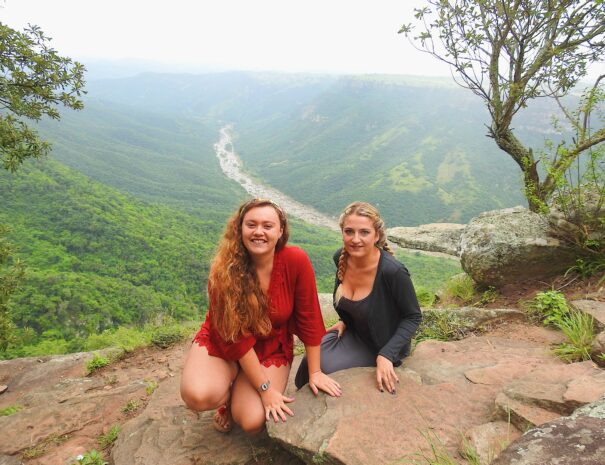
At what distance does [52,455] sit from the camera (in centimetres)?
358

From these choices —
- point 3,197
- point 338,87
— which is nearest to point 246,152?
point 338,87

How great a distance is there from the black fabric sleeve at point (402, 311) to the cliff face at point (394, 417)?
24 centimetres

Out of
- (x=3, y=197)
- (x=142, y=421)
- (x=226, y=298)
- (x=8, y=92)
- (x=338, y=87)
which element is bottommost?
(x=3, y=197)

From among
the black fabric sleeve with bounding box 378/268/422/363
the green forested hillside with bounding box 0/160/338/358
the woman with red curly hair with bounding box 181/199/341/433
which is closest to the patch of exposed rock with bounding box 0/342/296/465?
the woman with red curly hair with bounding box 181/199/341/433

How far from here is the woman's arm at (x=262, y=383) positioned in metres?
2.96

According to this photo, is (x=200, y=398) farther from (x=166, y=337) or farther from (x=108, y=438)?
(x=166, y=337)

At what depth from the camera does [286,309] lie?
3.24 meters

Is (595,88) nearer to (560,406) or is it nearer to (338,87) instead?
(560,406)

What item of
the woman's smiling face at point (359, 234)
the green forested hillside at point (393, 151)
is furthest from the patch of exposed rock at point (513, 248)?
the green forested hillside at point (393, 151)

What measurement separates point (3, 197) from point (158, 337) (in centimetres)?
4014

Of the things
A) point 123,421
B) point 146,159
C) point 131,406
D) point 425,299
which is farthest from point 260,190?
point 123,421

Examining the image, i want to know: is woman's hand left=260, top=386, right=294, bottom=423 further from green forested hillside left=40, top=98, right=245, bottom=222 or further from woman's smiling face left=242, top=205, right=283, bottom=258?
green forested hillside left=40, top=98, right=245, bottom=222

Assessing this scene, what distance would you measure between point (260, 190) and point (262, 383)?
9437 centimetres

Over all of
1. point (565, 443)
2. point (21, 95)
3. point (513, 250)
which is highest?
point (21, 95)
